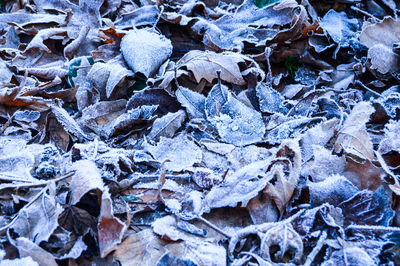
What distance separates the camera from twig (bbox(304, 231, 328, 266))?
41.0 inches

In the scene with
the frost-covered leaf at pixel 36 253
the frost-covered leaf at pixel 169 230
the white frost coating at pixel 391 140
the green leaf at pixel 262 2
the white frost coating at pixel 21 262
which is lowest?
the frost-covered leaf at pixel 169 230

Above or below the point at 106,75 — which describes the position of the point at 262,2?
above

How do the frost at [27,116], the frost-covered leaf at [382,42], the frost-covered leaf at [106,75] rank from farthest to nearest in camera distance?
the frost-covered leaf at [382,42] → the frost-covered leaf at [106,75] → the frost at [27,116]

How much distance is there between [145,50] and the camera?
1808 mm

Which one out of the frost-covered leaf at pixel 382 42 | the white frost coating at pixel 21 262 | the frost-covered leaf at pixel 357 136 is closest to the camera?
the white frost coating at pixel 21 262

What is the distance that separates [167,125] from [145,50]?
44 centimetres

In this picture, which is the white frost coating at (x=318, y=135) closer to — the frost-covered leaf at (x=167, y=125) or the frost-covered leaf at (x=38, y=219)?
the frost-covered leaf at (x=167, y=125)

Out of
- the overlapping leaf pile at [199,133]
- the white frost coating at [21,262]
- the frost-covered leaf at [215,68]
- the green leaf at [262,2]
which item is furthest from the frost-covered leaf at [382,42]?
the white frost coating at [21,262]

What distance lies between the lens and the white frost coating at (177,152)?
4.73 feet

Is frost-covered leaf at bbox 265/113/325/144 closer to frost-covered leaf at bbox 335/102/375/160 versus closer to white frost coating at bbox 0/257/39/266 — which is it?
frost-covered leaf at bbox 335/102/375/160

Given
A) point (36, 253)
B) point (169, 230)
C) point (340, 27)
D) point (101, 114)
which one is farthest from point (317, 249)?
point (340, 27)

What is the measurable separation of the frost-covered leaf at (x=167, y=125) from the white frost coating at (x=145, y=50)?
0.82ft

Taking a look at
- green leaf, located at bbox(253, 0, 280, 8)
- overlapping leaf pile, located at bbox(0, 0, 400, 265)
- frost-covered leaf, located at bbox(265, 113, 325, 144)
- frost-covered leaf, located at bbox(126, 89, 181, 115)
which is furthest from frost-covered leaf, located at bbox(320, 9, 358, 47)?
frost-covered leaf, located at bbox(126, 89, 181, 115)

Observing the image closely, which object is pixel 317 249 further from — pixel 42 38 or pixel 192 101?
pixel 42 38
